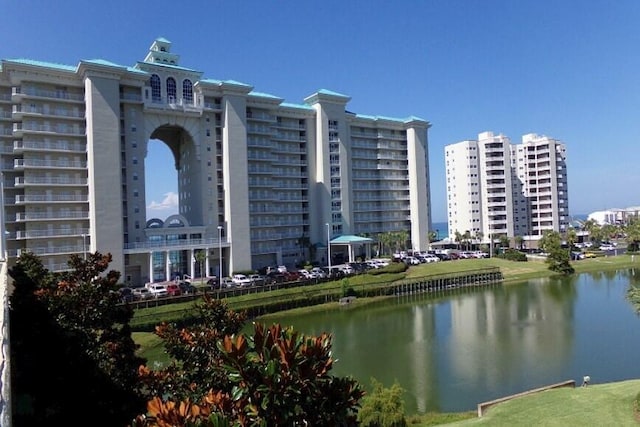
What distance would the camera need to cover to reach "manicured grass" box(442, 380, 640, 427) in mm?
15086

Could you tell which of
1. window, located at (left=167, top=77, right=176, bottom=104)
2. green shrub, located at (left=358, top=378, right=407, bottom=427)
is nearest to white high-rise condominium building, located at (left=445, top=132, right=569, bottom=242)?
window, located at (left=167, top=77, right=176, bottom=104)

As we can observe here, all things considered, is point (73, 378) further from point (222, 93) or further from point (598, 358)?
point (222, 93)

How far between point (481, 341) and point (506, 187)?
74703 mm

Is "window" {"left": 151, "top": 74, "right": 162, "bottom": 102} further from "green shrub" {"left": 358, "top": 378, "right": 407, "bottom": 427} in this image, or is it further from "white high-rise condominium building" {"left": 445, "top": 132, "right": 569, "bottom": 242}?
"white high-rise condominium building" {"left": 445, "top": 132, "right": 569, "bottom": 242}

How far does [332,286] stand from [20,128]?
3841 centimetres

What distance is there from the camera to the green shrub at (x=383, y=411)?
15.9 metres

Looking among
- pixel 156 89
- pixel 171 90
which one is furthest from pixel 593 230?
pixel 156 89

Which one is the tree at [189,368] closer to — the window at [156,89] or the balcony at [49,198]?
the balcony at [49,198]

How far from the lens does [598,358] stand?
28.8 m

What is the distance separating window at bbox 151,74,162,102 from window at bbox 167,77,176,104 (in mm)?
1101

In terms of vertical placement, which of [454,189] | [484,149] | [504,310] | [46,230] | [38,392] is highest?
[484,149]

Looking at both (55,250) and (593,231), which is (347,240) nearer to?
(55,250)

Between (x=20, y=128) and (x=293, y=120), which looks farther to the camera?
(x=293, y=120)

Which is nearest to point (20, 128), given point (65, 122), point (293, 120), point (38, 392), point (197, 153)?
point (65, 122)
